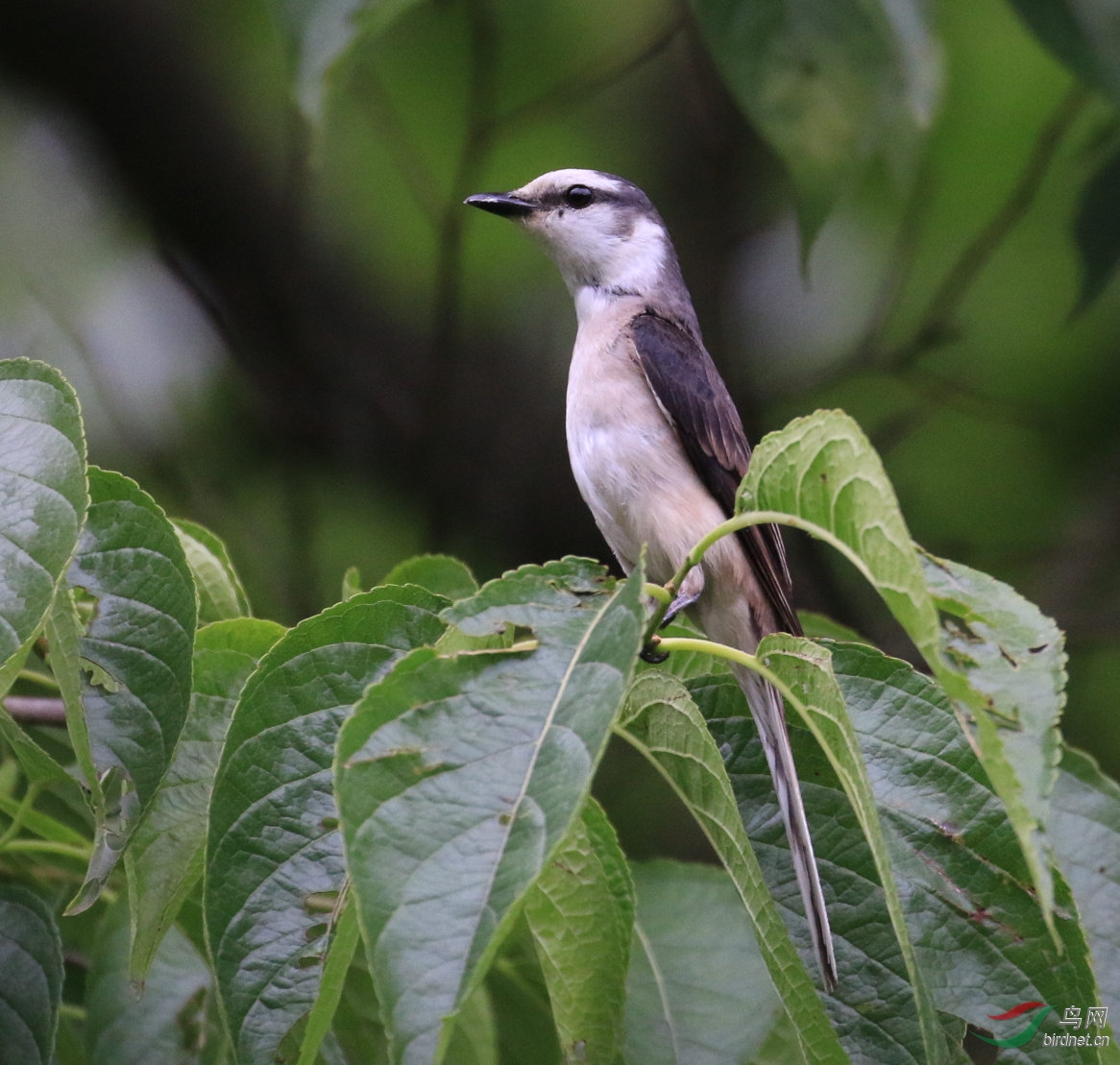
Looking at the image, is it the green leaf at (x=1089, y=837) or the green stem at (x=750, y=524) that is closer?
the green stem at (x=750, y=524)

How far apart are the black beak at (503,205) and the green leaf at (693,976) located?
2.01 m

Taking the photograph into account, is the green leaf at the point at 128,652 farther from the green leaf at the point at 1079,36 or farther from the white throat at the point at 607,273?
the white throat at the point at 607,273

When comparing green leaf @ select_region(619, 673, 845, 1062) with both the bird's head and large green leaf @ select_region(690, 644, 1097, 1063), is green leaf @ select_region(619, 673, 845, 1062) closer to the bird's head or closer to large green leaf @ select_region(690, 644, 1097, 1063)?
large green leaf @ select_region(690, 644, 1097, 1063)

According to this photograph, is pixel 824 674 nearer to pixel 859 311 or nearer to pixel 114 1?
pixel 114 1

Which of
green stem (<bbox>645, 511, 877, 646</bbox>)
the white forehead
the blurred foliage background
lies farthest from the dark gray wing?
the blurred foliage background

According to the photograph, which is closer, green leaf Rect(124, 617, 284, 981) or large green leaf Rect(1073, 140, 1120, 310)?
green leaf Rect(124, 617, 284, 981)

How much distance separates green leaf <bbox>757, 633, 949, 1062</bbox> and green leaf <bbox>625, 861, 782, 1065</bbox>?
0.60 metres

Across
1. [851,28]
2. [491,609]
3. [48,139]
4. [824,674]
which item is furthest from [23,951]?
[48,139]

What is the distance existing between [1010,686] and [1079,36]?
1658 mm

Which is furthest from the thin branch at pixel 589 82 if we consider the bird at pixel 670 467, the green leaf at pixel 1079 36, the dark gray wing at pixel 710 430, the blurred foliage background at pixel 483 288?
the green leaf at pixel 1079 36

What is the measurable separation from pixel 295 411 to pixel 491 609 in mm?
3825

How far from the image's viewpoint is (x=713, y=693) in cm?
195

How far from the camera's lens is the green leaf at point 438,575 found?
2.43 meters

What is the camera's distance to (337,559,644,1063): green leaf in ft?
3.78
